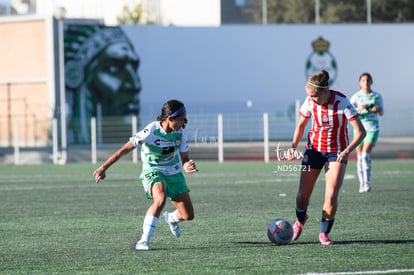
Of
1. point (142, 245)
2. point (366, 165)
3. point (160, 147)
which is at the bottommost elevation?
point (142, 245)

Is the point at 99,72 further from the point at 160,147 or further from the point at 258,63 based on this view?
the point at 160,147

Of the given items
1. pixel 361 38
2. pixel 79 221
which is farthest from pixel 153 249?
pixel 361 38

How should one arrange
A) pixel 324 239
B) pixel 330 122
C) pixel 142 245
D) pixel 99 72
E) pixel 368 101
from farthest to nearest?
pixel 99 72
pixel 368 101
pixel 330 122
pixel 324 239
pixel 142 245

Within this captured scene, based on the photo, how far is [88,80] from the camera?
163 feet

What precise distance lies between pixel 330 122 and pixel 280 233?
4.61 ft

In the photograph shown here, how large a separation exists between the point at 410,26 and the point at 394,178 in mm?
36736

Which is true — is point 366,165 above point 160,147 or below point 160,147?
below

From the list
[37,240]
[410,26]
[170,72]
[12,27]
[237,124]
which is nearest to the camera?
[37,240]

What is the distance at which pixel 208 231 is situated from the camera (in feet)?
40.2

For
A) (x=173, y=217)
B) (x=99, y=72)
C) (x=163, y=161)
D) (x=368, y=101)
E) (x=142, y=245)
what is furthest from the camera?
(x=99, y=72)

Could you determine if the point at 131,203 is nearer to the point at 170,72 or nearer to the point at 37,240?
the point at 37,240

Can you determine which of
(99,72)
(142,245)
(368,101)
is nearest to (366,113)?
(368,101)

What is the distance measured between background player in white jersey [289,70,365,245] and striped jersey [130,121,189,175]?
1327mm

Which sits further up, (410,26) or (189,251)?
(410,26)
